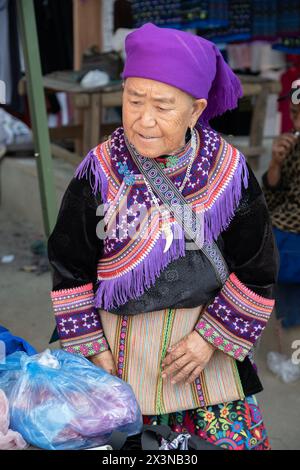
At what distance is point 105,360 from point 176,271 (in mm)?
349

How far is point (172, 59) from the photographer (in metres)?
1.81

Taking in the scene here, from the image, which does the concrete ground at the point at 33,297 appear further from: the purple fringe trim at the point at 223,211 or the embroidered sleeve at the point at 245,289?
the purple fringe trim at the point at 223,211

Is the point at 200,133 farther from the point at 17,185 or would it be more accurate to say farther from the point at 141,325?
the point at 17,185

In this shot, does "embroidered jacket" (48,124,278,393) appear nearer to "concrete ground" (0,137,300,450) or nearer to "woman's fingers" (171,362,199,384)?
"woman's fingers" (171,362,199,384)

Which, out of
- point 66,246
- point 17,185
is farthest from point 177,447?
point 17,185

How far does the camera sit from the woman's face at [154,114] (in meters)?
1.83

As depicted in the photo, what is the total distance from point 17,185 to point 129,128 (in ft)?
15.9

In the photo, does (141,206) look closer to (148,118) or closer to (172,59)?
(148,118)

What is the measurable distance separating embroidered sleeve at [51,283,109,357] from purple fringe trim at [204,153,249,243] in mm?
395

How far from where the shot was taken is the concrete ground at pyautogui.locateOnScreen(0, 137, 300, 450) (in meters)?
3.44

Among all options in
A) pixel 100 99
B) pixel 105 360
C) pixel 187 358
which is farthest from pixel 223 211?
pixel 100 99

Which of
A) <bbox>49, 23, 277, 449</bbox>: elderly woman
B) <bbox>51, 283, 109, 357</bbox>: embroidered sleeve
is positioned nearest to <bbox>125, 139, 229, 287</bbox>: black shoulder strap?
<bbox>49, 23, 277, 449</bbox>: elderly woman

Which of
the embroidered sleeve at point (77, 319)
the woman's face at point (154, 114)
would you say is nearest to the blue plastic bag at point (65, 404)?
the embroidered sleeve at point (77, 319)

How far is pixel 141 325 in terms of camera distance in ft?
6.73
